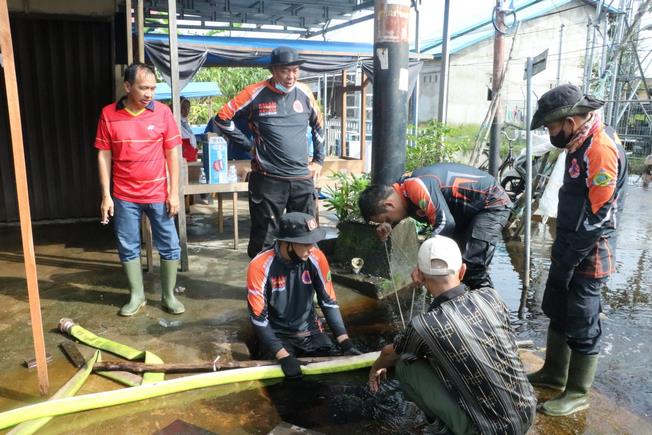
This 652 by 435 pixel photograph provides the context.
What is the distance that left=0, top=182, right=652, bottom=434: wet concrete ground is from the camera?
10.1 ft

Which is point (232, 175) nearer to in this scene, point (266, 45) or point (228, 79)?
point (266, 45)

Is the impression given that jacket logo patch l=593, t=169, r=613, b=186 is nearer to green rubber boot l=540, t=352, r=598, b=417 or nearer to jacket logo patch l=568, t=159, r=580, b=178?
jacket logo patch l=568, t=159, r=580, b=178

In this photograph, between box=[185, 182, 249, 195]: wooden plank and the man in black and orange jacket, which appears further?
box=[185, 182, 249, 195]: wooden plank

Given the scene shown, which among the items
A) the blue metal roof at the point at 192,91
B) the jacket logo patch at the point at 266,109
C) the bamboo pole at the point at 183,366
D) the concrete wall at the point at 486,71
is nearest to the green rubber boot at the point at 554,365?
the bamboo pole at the point at 183,366

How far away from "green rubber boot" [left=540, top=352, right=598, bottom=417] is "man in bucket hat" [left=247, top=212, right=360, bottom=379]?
A: 50.4 inches

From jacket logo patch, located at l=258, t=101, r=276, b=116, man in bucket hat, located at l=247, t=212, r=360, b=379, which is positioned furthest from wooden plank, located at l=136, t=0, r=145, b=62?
man in bucket hat, located at l=247, t=212, r=360, b=379

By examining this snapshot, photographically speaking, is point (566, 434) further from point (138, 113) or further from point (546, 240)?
point (546, 240)

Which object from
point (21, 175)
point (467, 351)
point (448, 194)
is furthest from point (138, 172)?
point (467, 351)

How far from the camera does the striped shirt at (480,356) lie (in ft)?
7.76

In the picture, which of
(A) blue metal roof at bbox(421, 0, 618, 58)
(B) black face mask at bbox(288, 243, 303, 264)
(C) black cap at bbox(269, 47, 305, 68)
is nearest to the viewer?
(B) black face mask at bbox(288, 243, 303, 264)

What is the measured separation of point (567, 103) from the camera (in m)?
2.99

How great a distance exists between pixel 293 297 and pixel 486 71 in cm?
1774

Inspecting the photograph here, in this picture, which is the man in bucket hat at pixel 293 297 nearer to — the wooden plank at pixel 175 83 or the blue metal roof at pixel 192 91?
the wooden plank at pixel 175 83

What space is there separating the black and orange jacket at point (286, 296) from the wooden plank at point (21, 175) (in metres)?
1.28
